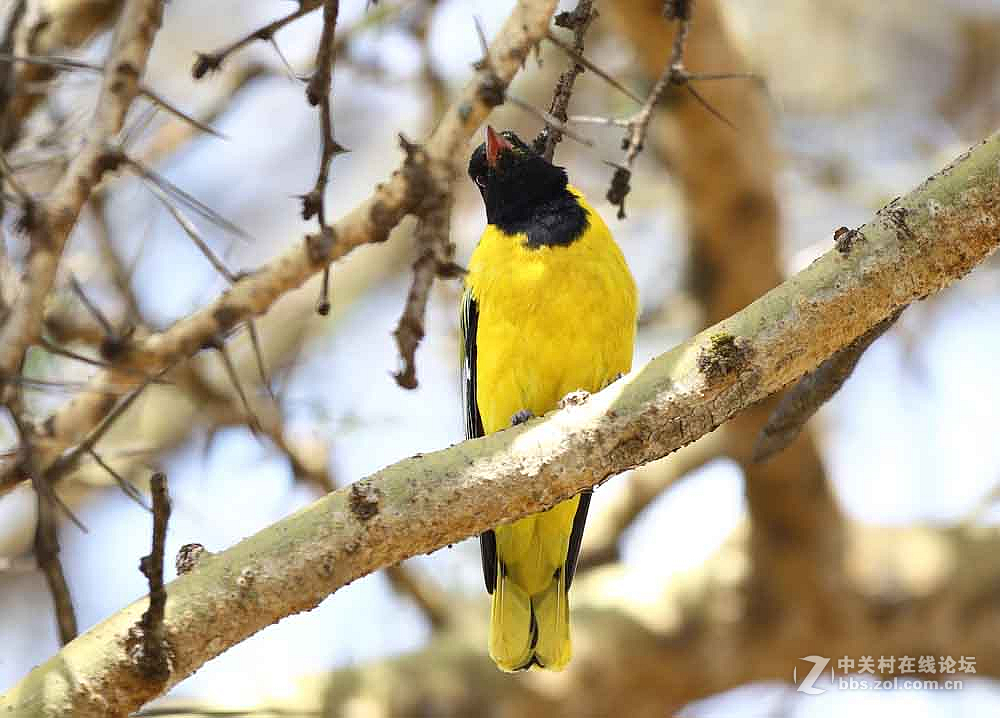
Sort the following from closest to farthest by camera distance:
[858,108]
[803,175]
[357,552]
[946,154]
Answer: [357,552] → [946,154] → [803,175] → [858,108]

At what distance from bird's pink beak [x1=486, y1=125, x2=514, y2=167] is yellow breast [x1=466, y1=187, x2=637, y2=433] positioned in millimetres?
645

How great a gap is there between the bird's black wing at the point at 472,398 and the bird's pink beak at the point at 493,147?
25.9 inches

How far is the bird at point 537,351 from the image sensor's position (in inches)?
157

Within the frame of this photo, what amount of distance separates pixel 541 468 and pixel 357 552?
A: 41 cm

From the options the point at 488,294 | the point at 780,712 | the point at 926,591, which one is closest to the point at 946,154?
the point at 926,591

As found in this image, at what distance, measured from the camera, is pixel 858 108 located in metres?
8.98

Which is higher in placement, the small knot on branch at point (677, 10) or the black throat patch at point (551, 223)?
the black throat patch at point (551, 223)

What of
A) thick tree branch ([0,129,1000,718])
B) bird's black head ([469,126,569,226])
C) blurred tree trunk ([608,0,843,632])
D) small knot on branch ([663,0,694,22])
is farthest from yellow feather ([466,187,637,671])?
thick tree branch ([0,129,1000,718])

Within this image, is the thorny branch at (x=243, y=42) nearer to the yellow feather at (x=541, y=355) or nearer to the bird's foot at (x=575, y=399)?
the bird's foot at (x=575, y=399)

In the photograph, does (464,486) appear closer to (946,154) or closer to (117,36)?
(117,36)

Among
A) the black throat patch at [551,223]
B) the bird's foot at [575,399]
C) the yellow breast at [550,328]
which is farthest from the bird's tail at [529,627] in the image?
the bird's foot at [575,399]

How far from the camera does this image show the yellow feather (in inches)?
157

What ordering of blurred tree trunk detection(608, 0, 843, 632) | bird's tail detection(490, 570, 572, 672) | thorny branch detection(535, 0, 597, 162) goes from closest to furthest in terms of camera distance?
1. thorny branch detection(535, 0, 597, 162)
2. bird's tail detection(490, 570, 572, 672)
3. blurred tree trunk detection(608, 0, 843, 632)

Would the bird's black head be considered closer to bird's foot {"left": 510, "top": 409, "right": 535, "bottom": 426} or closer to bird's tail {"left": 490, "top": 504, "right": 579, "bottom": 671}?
bird's foot {"left": 510, "top": 409, "right": 535, "bottom": 426}
